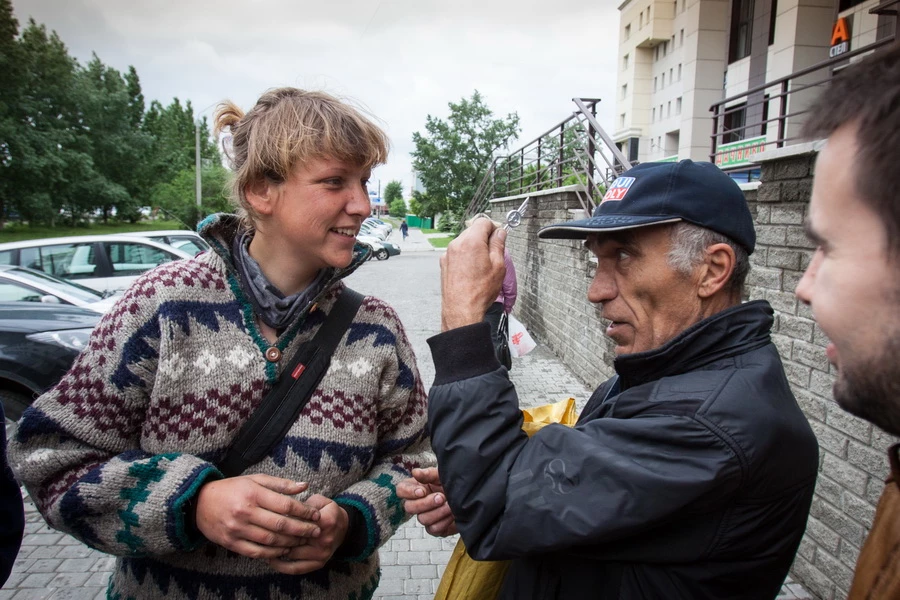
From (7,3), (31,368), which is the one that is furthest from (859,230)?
(7,3)

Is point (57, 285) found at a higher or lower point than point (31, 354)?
higher

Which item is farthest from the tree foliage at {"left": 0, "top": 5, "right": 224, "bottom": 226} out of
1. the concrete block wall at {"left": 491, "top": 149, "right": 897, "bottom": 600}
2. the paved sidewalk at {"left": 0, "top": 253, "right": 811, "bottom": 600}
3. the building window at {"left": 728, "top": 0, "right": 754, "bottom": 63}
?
the concrete block wall at {"left": 491, "top": 149, "right": 897, "bottom": 600}

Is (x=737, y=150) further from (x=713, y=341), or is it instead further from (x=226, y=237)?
(x=226, y=237)

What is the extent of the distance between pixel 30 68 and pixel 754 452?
142 feet

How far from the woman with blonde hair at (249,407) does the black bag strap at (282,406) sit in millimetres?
24

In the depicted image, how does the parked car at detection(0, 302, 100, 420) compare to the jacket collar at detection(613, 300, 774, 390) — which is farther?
the parked car at detection(0, 302, 100, 420)

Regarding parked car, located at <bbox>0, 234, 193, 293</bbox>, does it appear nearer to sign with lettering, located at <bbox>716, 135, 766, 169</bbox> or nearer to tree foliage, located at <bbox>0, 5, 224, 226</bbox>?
sign with lettering, located at <bbox>716, 135, 766, 169</bbox>

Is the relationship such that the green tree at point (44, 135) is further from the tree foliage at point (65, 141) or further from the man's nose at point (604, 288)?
the man's nose at point (604, 288)

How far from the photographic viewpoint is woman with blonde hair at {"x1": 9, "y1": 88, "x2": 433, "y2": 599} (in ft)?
4.64

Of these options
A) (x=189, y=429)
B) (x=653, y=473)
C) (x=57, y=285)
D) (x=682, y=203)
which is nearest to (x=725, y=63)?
(x=57, y=285)

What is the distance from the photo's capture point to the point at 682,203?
138 cm

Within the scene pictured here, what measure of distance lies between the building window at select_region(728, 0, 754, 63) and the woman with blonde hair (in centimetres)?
2569

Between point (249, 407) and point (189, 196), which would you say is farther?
point (189, 196)

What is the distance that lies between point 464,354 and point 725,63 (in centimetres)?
2797
